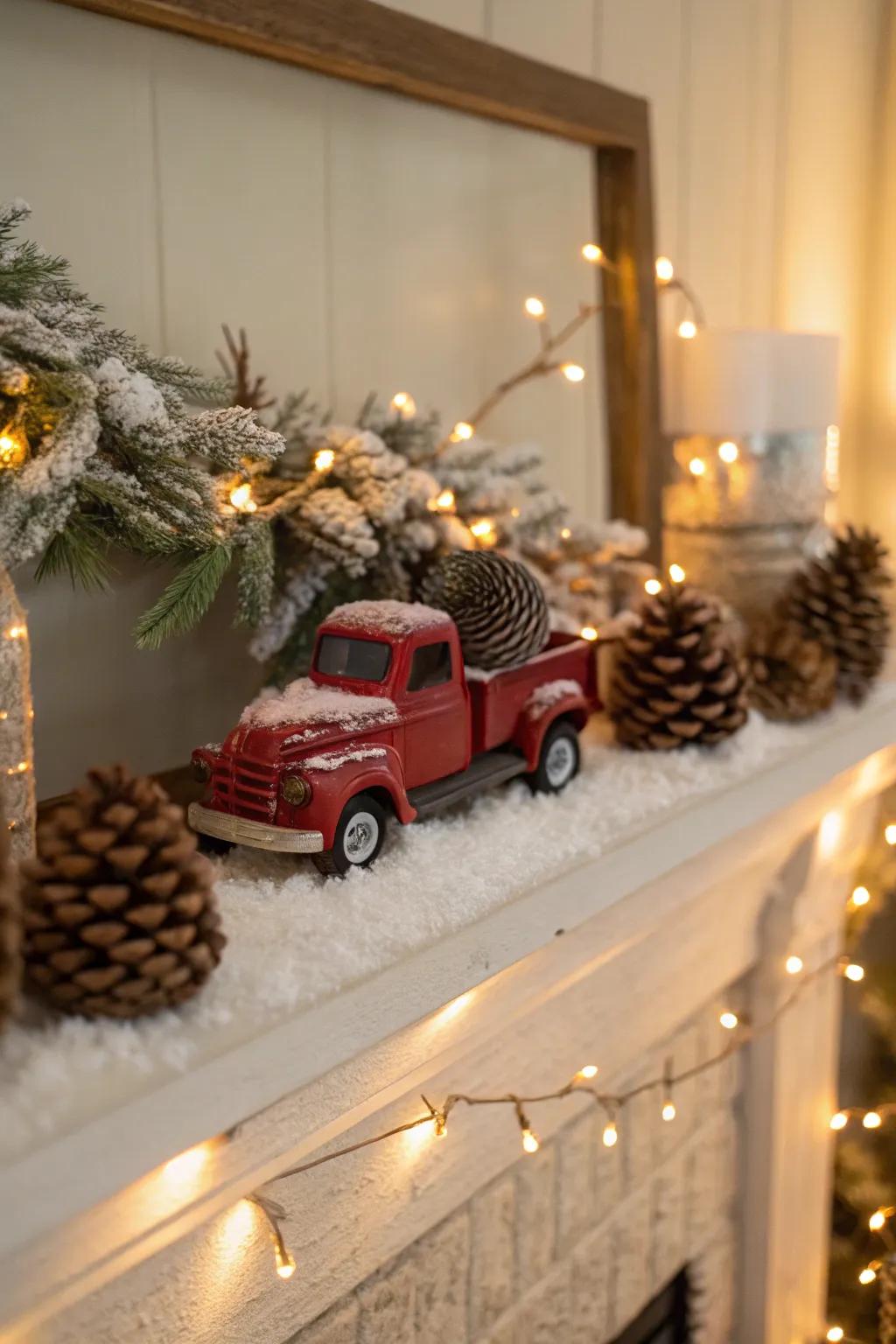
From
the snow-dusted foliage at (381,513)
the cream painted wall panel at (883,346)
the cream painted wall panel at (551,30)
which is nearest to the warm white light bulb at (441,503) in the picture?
the snow-dusted foliage at (381,513)

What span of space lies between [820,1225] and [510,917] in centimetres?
120

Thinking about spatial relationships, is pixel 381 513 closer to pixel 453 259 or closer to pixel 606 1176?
pixel 453 259

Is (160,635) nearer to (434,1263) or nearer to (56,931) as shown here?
(56,931)

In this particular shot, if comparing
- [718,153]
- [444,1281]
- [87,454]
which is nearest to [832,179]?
[718,153]

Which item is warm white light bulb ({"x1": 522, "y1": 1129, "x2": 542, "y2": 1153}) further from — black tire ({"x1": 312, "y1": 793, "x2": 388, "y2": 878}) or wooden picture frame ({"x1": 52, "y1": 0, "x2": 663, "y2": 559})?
wooden picture frame ({"x1": 52, "y1": 0, "x2": 663, "y2": 559})

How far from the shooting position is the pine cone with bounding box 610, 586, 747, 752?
2.82ft

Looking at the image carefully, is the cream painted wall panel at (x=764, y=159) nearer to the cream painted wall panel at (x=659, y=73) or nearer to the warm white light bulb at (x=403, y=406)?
the cream painted wall panel at (x=659, y=73)

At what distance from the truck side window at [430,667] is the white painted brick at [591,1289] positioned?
0.74 meters

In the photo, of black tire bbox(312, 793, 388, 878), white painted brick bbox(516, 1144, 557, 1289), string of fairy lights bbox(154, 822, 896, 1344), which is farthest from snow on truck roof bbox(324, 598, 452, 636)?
white painted brick bbox(516, 1144, 557, 1289)

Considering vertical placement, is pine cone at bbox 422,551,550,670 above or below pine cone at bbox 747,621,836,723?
above

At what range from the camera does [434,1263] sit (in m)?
0.95

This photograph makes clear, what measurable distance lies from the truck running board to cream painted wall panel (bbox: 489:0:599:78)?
654 mm

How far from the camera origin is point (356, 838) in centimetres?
63

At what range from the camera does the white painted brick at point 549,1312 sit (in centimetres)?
108
